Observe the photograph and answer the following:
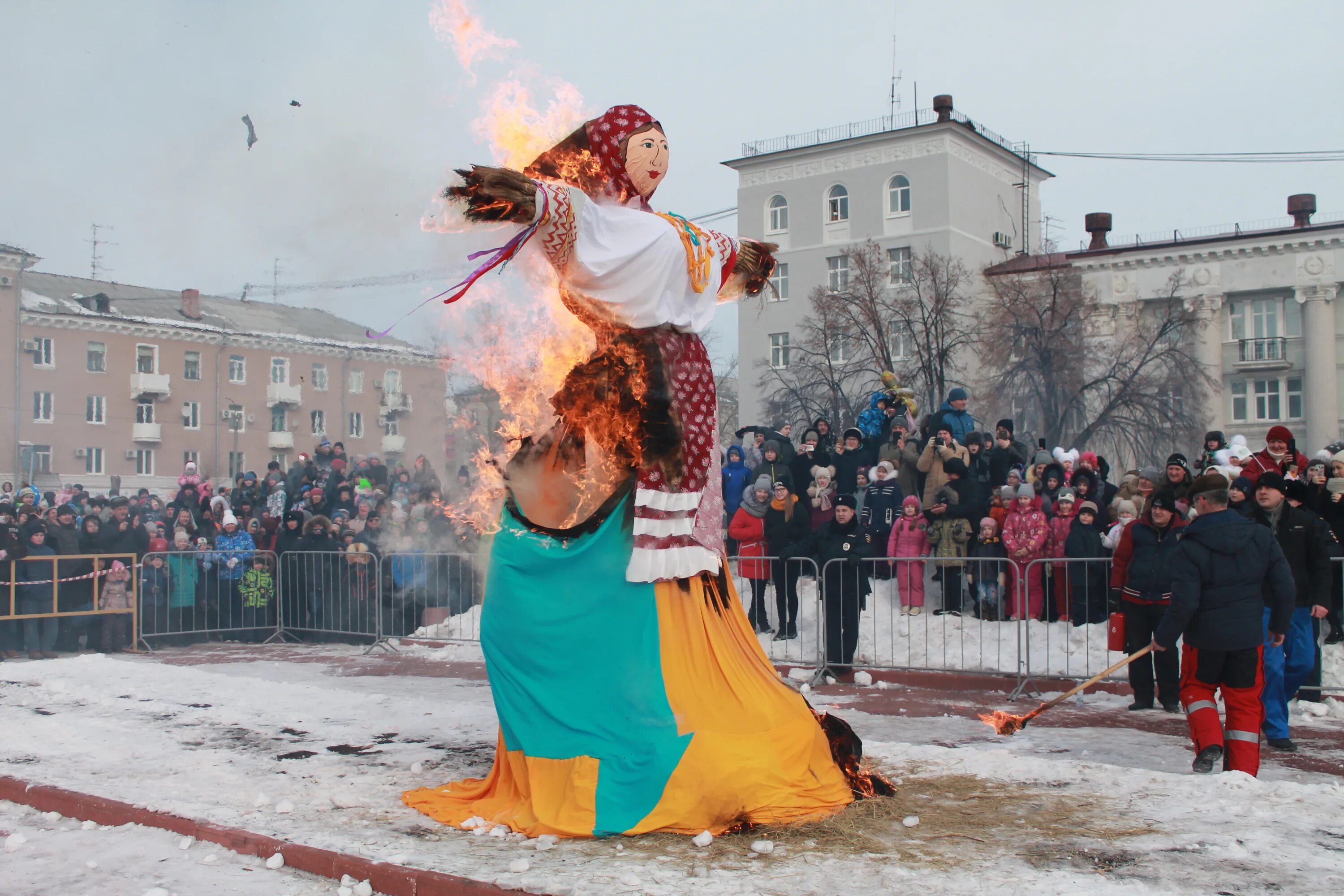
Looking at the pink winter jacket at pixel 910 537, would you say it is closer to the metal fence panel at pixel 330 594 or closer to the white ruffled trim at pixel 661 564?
the metal fence panel at pixel 330 594

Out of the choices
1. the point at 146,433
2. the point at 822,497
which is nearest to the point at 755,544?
the point at 822,497

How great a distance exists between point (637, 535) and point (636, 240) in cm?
136

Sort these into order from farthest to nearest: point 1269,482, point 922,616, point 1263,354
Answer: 1. point 1263,354
2. point 922,616
3. point 1269,482

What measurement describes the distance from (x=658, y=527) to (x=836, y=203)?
40.6 metres

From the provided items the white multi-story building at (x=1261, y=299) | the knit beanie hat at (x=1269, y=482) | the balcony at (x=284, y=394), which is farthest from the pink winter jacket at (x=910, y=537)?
the white multi-story building at (x=1261, y=299)

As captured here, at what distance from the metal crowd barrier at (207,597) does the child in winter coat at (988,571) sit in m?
8.63

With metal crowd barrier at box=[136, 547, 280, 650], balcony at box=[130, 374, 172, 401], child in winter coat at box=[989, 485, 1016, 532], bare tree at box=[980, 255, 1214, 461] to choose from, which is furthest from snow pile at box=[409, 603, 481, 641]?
balcony at box=[130, 374, 172, 401]

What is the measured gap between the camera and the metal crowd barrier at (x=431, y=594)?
13.7 m

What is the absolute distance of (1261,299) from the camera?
131ft

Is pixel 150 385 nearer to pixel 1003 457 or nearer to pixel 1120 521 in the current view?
pixel 1003 457

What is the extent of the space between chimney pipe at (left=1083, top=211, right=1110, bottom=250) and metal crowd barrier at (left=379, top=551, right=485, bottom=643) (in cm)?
3273

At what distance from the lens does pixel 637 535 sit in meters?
5.48

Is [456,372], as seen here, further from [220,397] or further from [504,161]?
[220,397]

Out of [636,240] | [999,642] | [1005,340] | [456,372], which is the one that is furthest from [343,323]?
[1005,340]
